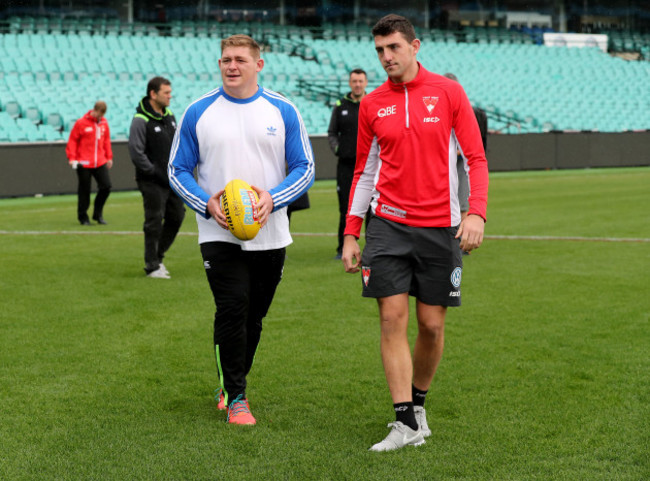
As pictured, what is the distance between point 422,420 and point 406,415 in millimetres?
274

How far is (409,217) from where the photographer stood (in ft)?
15.0

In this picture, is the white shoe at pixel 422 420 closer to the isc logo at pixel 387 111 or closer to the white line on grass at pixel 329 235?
the isc logo at pixel 387 111

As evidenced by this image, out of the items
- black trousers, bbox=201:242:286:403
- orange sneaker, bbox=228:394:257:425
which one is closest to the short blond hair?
black trousers, bbox=201:242:286:403

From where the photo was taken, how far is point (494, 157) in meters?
28.7

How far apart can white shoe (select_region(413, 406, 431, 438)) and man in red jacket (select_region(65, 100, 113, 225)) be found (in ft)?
38.1

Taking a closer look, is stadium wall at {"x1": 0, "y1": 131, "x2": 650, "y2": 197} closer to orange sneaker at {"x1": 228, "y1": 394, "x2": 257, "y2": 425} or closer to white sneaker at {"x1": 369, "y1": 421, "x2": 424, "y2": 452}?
orange sneaker at {"x1": 228, "y1": 394, "x2": 257, "y2": 425}

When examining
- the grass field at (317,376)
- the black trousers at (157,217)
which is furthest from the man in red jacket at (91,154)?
the black trousers at (157,217)

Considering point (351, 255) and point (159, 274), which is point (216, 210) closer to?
point (351, 255)

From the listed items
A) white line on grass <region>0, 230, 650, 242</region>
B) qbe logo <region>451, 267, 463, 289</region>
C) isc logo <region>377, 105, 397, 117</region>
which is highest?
isc logo <region>377, 105, 397, 117</region>

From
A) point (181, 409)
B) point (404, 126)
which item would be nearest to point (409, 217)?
point (404, 126)

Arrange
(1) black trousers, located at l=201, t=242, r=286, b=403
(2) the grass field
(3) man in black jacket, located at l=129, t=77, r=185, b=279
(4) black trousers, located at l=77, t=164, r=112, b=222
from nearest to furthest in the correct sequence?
(2) the grass field
(1) black trousers, located at l=201, t=242, r=286, b=403
(3) man in black jacket, located at l=129, t=77, r=185, b=279
(4) black trousers, located at l=77, t=164, r=112, b=222

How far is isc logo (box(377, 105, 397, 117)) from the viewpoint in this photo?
4520 mm

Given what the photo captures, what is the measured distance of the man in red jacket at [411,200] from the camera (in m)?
4.47

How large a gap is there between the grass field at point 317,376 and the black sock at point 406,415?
0.46 feet
